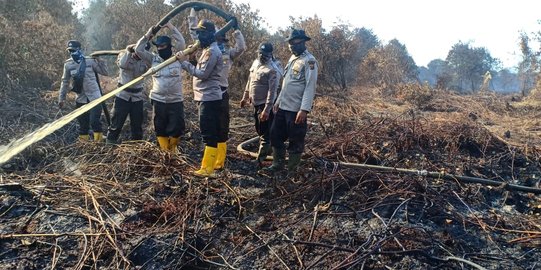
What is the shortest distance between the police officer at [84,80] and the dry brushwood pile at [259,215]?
2.31 feet

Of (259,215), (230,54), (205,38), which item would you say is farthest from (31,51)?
(259,215)

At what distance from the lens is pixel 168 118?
5340mm

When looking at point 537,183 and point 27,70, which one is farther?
point 27,70

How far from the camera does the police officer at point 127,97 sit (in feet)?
17.9

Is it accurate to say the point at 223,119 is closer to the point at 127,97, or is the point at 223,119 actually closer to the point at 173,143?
the point at 173,143

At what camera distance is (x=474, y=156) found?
5.96 metres

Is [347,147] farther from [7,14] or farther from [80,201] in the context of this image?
[7,14]

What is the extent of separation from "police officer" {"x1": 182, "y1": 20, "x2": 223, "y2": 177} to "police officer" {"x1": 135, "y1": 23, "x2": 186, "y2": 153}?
49cm

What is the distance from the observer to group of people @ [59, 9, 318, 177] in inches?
185

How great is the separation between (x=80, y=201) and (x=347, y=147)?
3517mm

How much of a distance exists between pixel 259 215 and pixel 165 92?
7.18 ft

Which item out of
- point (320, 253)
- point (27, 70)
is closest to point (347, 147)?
point (320, 253)

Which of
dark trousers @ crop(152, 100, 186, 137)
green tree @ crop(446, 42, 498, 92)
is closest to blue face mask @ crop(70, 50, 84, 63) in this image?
dark trousers @ crop(152, 100, 186, 137)

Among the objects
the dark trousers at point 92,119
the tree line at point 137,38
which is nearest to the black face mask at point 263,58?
the dark trousers at point 92,119
